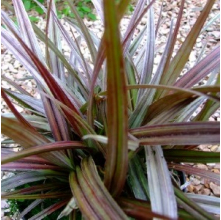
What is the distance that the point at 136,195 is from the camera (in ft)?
2.40

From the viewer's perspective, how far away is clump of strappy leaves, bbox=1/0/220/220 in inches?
21.8

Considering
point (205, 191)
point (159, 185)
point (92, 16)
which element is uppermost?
point (92, 16)

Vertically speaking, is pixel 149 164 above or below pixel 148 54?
below

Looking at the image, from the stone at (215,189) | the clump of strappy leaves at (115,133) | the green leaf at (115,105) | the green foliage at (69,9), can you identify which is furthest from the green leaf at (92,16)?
the green leaf at (115,105)

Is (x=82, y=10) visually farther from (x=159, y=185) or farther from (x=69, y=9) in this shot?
(x=159, y=185)

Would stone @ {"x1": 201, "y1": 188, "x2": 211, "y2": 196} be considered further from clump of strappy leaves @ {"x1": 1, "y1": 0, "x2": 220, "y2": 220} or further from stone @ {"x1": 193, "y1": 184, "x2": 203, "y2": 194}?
clump of strappy leaves @ {"x1": 1, "y1": 0, "x2": 220, "y2": 220}

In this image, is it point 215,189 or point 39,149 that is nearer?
point 39,149

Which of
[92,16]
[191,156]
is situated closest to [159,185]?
[191,156]

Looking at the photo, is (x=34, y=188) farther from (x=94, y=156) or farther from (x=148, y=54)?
(x=148, y=54)

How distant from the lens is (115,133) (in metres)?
0.54

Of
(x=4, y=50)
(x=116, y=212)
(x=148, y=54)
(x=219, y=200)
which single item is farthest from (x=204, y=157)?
(x=4, y=50)

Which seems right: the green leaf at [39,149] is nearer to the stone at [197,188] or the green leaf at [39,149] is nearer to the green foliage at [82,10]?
the stone at [197,188]

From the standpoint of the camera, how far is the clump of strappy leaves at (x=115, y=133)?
21.8 inches

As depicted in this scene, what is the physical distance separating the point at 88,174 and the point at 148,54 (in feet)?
1.20
